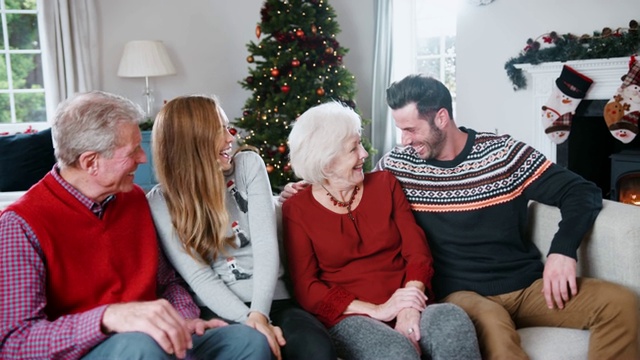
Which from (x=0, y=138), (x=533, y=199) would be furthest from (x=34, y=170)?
(x=533, y=199)

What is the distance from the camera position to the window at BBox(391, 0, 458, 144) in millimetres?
5398

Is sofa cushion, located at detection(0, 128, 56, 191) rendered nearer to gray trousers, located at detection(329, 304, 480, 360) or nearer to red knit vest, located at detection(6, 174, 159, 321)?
red knit vest, located at detection(6, 174, 159, 321)

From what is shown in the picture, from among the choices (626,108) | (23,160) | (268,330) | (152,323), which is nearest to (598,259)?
(268,330)

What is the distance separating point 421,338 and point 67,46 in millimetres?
4093

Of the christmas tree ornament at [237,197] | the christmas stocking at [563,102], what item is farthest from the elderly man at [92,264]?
the christmas stocking at [563,102]

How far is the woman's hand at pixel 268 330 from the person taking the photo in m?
1.60

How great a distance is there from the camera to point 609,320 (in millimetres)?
1763

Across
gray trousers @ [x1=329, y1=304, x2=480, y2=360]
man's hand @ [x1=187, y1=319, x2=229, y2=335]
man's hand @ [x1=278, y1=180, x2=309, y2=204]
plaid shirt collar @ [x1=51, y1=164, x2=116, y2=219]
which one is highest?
plaid shirt collar @ [x1=51, y1=164, x2=116, y2=219]

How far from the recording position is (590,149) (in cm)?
416

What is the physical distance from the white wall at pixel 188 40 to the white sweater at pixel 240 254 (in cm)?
366

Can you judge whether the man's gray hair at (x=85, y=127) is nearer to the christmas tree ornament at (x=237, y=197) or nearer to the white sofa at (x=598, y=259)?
the christmas tree ornament at (x=237, y=197)

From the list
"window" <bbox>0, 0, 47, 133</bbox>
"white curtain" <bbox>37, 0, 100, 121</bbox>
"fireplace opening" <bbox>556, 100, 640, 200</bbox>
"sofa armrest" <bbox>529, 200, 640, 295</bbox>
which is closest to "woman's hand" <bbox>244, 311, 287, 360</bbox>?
"sofa armrest" <bbox>529, 200, 640, 295</bbox>

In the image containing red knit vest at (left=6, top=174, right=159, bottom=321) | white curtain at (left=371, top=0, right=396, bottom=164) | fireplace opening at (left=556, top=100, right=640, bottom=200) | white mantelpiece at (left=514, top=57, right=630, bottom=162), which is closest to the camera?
red knit vest at (left=6, top=174, right=159, bottom=321)

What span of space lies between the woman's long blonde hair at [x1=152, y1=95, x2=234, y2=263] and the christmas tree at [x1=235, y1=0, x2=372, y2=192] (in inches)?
102
